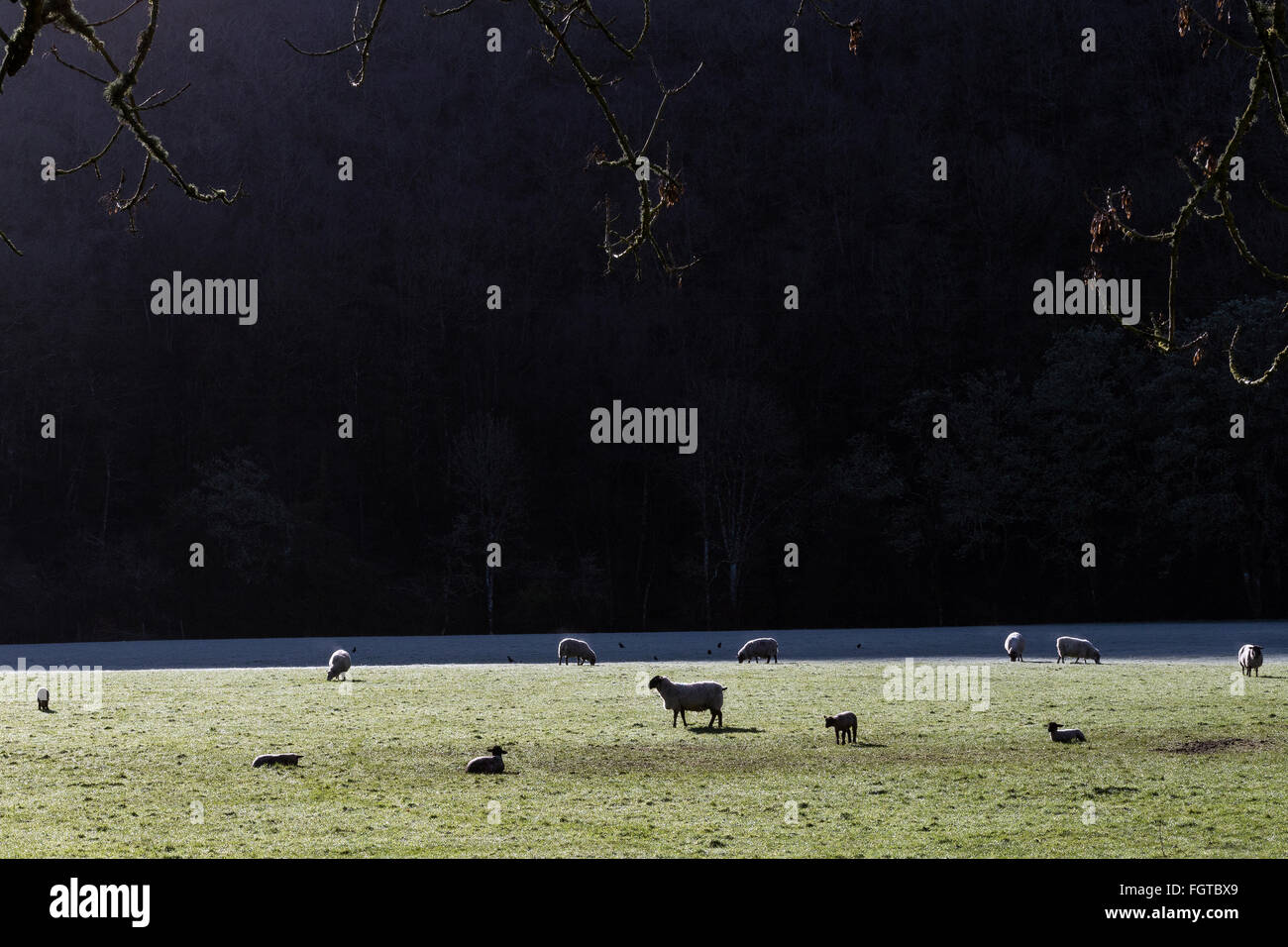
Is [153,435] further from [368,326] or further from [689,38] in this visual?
[689,38]

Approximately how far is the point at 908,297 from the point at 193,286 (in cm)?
4173

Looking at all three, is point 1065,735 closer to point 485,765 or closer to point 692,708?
point 692,708

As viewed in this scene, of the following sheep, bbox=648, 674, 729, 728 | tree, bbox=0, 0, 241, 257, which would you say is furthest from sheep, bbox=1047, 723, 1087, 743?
tree, bbox=0, 0, 241, 257

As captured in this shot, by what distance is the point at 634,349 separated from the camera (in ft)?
269

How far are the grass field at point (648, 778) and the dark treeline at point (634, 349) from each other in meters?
43.7

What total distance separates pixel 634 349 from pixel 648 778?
222 ft

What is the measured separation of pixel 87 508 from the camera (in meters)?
75.1

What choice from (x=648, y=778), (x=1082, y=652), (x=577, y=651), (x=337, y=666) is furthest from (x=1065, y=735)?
(x=577, y=651)

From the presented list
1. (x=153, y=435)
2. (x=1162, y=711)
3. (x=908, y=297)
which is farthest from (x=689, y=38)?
(x=1162, y=711)

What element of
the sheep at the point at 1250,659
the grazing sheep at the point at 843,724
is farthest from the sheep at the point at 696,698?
the sheep at the point at 1250,659

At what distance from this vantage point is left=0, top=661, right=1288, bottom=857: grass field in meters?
11.5

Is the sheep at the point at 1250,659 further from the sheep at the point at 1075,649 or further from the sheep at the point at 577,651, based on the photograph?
the sheep at the point at 577,651

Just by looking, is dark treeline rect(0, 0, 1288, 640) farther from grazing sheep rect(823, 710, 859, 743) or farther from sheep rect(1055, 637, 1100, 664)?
grazing sheep rect(823, 710, 859, 743)

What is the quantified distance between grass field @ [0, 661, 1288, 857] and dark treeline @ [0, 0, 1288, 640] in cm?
4375
